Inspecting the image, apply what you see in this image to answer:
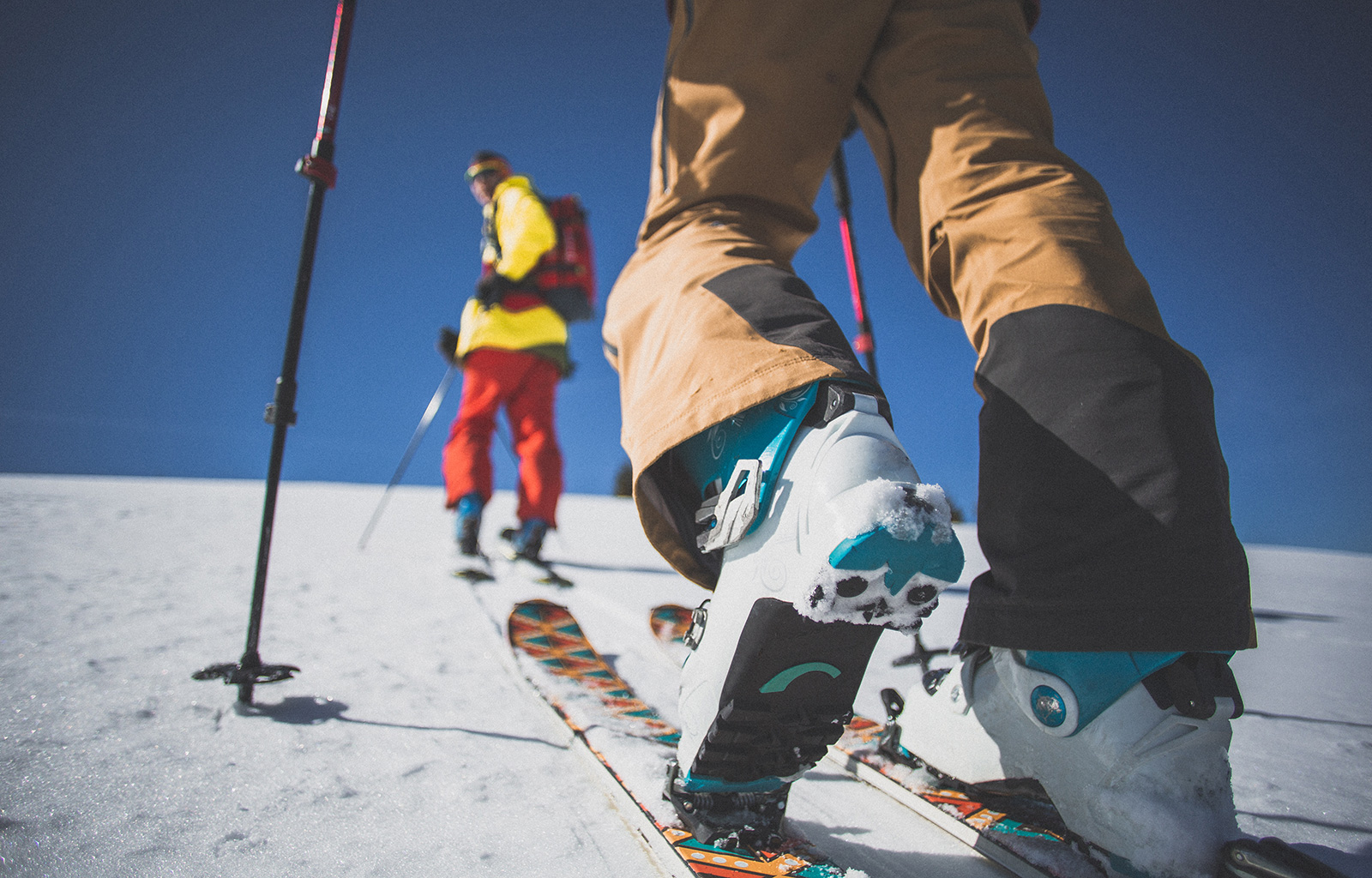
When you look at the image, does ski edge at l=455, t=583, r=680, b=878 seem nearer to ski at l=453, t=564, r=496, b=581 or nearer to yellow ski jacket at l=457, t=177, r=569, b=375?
ski at l=453, t=564, r=496, b=581

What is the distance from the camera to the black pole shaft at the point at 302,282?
1146 millimetres

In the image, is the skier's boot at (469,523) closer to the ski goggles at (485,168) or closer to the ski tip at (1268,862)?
the ski goggles at (485,168)

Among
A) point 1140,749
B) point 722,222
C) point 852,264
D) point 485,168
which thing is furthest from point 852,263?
point 485,168

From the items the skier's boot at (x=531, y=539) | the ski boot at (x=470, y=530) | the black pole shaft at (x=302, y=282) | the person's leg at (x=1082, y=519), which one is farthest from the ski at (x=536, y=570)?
the person's leg at (x=1082, y=519)

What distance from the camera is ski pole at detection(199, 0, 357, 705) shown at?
1052 millimetres

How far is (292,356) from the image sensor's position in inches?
49.2

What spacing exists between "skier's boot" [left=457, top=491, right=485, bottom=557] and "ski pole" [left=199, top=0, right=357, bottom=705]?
5.62 ft

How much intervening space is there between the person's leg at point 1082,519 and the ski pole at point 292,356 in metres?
1.15

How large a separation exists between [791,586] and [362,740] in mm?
789

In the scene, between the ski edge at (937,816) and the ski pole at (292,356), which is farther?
the ski pole at (292,356)

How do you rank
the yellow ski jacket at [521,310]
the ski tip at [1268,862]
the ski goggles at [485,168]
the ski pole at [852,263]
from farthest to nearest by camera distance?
the ski goggles at [485,168]
the yellow ski jacket at [521,310]
the ski pole at [852,263]
the ski tip at [1268,862]

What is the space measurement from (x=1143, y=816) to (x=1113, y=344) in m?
0.47

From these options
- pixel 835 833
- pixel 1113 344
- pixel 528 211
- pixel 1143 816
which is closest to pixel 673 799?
pixel 835 833

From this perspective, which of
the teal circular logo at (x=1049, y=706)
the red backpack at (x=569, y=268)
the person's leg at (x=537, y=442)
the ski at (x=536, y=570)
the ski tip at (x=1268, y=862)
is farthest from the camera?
the red backpack at (x=569, y=268)
